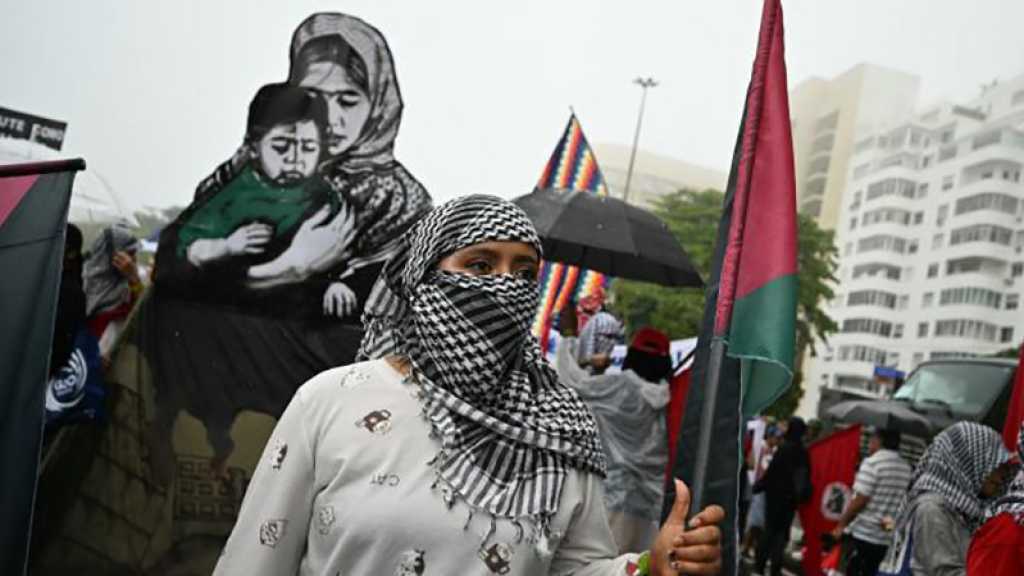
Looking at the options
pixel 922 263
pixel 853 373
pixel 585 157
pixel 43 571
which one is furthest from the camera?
pixel 853 373

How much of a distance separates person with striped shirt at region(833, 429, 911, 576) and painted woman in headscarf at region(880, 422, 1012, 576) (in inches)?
85.6

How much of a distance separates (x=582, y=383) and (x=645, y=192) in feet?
204

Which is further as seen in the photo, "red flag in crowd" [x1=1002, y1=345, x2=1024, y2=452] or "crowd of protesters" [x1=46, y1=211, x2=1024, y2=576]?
"red flag in crowd" [x1=1002, y1=345, x2=1024, y2=452]

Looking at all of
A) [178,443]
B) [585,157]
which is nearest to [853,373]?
[585,157]

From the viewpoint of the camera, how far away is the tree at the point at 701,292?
29125 mm

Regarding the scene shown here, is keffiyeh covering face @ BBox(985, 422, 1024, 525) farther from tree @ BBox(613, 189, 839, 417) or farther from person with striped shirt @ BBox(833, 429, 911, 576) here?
tree @ BBox(613, 189, 839, 417)

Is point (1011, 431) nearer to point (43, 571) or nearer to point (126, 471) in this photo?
point (126, 471)

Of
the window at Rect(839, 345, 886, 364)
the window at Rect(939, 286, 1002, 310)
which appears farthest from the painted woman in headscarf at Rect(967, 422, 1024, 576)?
the window at Rect(839, 345, 886, 364)

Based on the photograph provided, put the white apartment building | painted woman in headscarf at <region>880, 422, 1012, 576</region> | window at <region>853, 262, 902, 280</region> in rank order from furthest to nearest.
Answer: window at <region>853, 262, 902, 280</region>, the white apartment building, painted woman in headscarf at <region>880, 422, 1012, 576</region>

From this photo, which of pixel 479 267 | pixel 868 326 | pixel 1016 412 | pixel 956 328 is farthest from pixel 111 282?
pixel 868 326

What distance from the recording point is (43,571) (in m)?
4.03

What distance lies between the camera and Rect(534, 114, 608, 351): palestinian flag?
A: 316 inches

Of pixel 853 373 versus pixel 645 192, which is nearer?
pixel 853 373

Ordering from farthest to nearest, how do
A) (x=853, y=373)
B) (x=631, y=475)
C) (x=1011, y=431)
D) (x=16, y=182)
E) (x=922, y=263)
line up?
(x=853, y=373), (x=922, y=263), (x=631, y=475), (x=1011, y=431), (x=16, y=182)
